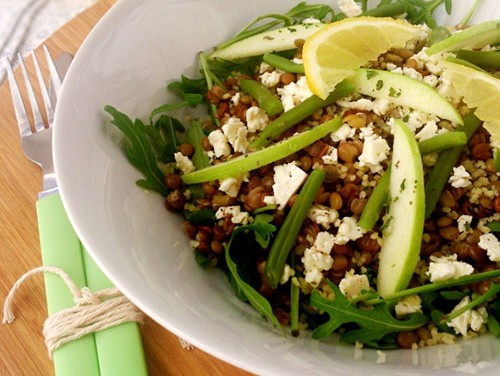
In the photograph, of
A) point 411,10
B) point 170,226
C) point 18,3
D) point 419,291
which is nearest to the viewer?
point 419,291

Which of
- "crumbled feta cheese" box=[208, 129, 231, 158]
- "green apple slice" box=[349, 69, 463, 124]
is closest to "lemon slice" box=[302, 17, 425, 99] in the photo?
"green apple slice" box=[349, 69, 463, 124]

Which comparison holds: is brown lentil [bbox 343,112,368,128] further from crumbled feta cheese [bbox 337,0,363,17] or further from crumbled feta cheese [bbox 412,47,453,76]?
crumbled feta cheese [bbox 337,0,363,17]

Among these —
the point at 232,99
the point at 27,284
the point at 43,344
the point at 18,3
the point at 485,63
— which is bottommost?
the point at 43,344

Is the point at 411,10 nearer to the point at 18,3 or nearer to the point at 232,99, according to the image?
the point at 232,99

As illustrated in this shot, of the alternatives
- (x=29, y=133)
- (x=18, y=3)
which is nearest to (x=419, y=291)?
(x=29, y=133)

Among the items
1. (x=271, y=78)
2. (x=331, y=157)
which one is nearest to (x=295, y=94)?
(x=271, y=78)
